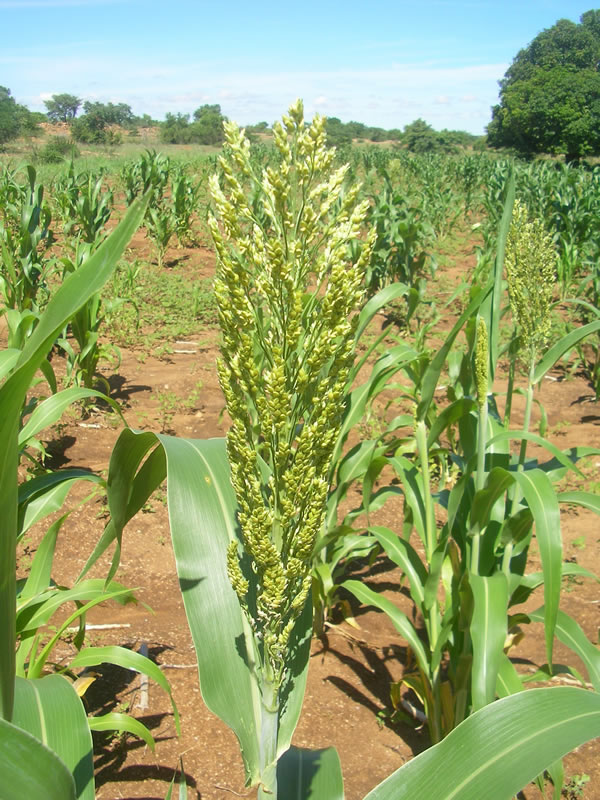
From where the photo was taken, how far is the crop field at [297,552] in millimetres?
902

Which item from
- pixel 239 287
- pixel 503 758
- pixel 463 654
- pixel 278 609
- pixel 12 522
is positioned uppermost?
pixel 239 287

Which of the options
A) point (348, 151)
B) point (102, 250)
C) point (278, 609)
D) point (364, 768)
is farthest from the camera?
point (348, 151)

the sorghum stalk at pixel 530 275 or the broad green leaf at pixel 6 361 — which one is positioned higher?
the sorghum stalk at pixel 530 275

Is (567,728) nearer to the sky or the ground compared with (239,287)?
nearer to the ground

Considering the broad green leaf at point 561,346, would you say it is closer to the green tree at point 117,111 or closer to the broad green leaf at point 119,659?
the broad green leaf at point 119,659

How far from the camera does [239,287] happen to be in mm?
854

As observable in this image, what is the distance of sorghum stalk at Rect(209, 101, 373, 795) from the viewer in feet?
2.87

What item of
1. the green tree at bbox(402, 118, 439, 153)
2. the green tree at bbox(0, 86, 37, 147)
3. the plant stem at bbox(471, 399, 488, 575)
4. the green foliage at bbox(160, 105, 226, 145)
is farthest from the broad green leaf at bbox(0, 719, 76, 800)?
the green foliage at bbox(160, 105, 226, 145)

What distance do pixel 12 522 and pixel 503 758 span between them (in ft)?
2.76

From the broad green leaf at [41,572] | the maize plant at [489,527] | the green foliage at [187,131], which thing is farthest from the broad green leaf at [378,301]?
the green foliage at [187,131]

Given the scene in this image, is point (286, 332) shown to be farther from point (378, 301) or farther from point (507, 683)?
point (378, 301)

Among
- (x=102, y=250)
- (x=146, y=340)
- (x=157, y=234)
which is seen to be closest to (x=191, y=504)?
(x=102, y=250)

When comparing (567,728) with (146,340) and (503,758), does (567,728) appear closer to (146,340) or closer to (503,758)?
(503,758)

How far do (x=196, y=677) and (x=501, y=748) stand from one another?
5.99 ft
